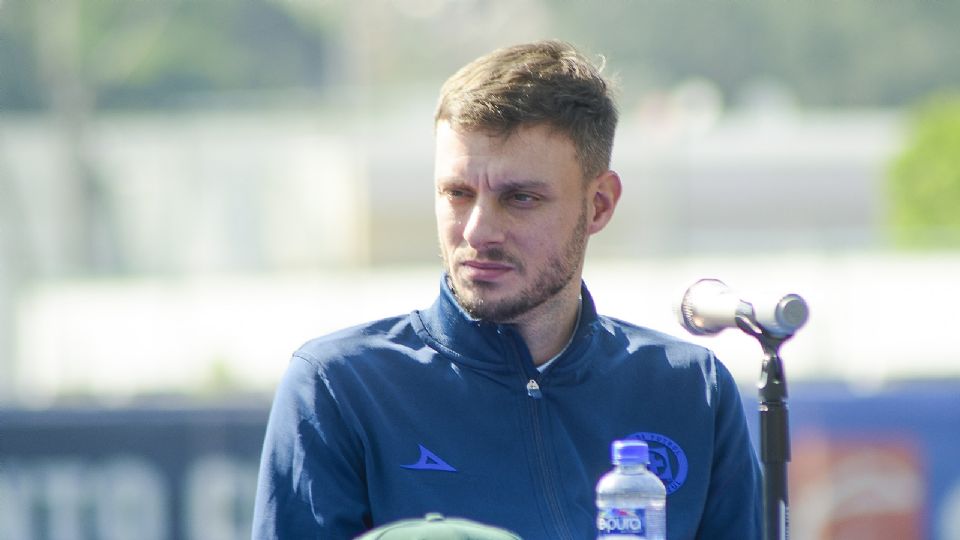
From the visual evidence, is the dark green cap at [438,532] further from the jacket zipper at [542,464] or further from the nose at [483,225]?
the nose at [483,225]

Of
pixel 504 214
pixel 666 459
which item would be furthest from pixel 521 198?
pixel 666 459

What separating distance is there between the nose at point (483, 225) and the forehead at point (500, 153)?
0.06 m

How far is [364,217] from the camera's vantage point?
2089 cm

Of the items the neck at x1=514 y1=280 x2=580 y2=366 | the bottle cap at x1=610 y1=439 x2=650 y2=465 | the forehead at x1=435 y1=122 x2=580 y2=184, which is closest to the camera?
the bottle cap at x1=610 y1=439 x2=650 y2=465

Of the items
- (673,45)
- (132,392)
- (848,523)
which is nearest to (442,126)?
(848,523)

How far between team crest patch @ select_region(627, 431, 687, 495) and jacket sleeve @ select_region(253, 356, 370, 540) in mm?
Result: 567

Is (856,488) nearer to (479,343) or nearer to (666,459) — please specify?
(666,459)

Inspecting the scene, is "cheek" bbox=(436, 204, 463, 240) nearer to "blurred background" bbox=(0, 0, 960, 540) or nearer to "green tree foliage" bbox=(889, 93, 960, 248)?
"blurred background" bbox=(0, 0, 960, 540)

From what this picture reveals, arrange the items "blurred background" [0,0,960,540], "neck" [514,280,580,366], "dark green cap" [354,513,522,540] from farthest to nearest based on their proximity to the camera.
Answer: "blurred background" [0,0,960,540], "neck" [514,280,580,366], "dark green cap" [354,513,522,540]

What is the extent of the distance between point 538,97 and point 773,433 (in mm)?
792

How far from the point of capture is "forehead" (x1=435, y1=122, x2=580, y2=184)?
9.26ft

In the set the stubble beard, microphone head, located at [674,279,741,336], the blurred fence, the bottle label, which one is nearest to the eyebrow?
the stubble beard

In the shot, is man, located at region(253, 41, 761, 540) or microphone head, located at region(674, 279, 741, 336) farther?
man, located at region(253, 41, 761, 540)

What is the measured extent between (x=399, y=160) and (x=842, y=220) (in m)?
6.71
